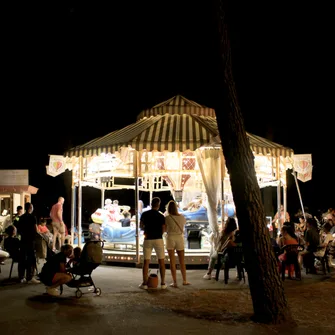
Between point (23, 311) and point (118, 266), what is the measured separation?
5.89 m

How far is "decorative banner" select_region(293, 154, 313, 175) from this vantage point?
16.1 metres

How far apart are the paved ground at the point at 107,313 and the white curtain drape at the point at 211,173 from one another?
274 centimetres

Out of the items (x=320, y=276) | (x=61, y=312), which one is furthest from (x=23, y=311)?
(x=320, y=276)

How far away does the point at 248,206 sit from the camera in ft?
22.8

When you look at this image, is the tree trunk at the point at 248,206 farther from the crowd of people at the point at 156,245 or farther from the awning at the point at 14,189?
the awning at the point at 14,189

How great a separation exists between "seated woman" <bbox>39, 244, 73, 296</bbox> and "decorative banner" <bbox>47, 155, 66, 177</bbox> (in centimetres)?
696

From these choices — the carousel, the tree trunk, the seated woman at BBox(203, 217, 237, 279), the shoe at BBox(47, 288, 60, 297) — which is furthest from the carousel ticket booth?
the tree trunk

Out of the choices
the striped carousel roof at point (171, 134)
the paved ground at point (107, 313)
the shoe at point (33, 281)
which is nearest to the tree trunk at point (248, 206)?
the paved ground at point (107, 313)

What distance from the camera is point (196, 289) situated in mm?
9617

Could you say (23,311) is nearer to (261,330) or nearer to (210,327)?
(210,327)

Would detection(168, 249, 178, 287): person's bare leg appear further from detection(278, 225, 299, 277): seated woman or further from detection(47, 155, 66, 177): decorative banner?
detection(47, 155, 66, 177): decorative banner

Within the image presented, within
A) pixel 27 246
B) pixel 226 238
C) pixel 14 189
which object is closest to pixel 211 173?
pixel 226 238

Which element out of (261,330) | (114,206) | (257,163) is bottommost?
(261,330)

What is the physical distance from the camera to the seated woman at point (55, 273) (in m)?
8.65
